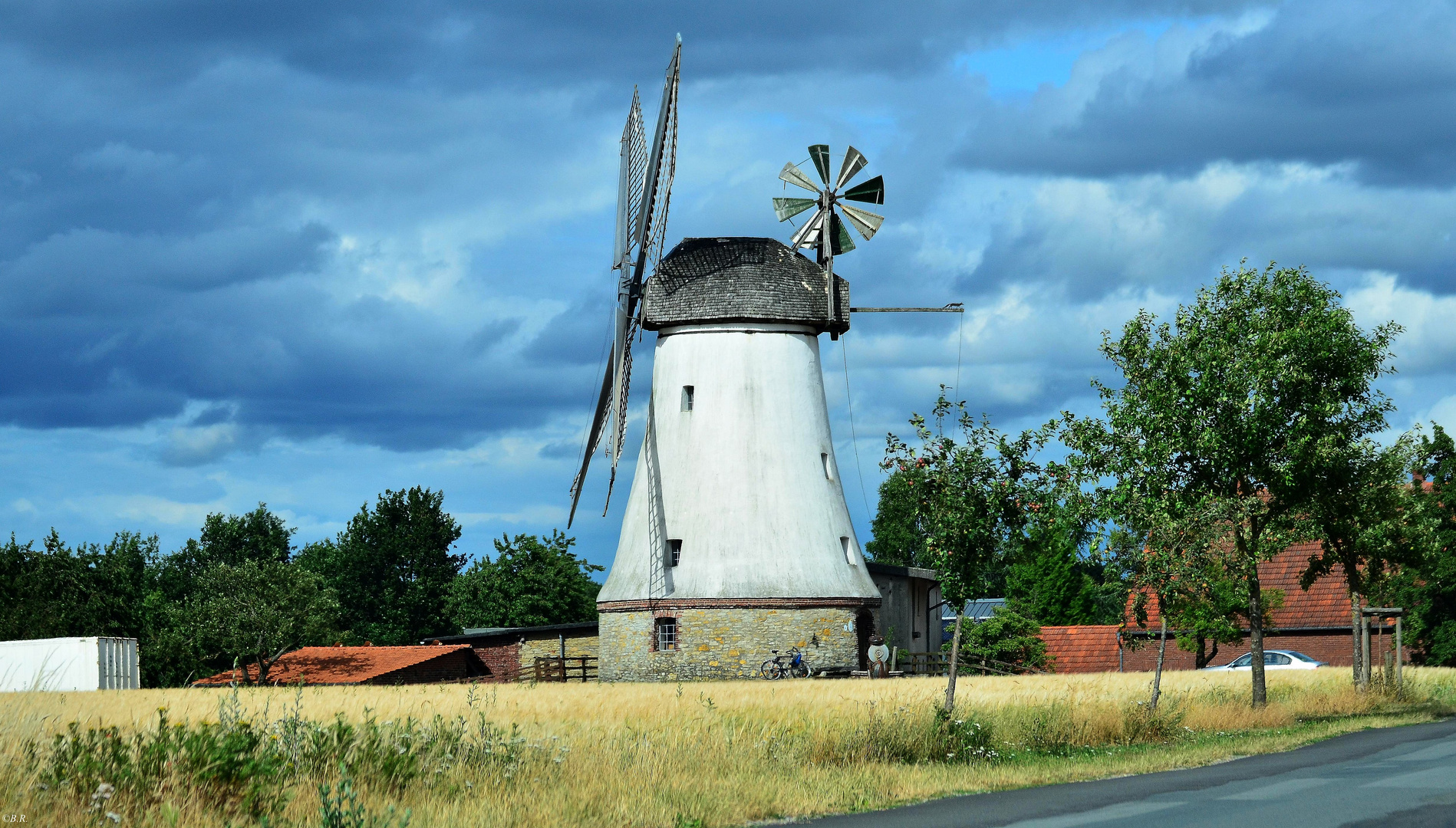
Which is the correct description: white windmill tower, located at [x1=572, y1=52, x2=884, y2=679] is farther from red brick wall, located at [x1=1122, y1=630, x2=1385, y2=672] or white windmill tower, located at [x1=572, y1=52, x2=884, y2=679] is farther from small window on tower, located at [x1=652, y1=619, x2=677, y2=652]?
red brick wall, located at [x1=1122, y1=630, x2=1385, y2=672]

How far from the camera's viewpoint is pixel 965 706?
22.4 meters

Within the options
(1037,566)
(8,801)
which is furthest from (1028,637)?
(8,801)

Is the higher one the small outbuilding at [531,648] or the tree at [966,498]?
the tree at [966,498]

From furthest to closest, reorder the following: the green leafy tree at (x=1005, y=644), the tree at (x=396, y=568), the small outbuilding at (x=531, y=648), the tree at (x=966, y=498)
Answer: the tree at (x=396, y=568) < the green leafy tree at (x=1005, y=644) < the small outbuilding at (x=531, y=648) < the tree at (x=966, y=498)

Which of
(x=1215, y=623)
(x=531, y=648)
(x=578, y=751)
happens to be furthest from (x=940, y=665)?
(x=578, y=751)

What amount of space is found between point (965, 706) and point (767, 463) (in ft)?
66.5

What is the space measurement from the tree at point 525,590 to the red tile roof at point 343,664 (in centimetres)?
1688

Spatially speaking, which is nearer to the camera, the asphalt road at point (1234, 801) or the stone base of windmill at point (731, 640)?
the asphalt road at point (1234, 801)

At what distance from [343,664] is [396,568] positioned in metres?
36.7

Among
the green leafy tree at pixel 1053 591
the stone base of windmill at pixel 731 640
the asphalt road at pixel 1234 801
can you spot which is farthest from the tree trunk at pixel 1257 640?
the green leafy tree at pixel 1053 591

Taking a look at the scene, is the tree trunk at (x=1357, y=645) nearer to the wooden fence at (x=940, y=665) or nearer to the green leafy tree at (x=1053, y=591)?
the wooden fence at (x=940, y=665)

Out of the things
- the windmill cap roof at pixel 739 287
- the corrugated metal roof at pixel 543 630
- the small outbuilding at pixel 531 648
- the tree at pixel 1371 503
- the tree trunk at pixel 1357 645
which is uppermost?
the windmill cap roof at pixel 739 287

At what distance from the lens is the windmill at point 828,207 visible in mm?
44969

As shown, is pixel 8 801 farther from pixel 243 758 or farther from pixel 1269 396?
pixel 1269 396
